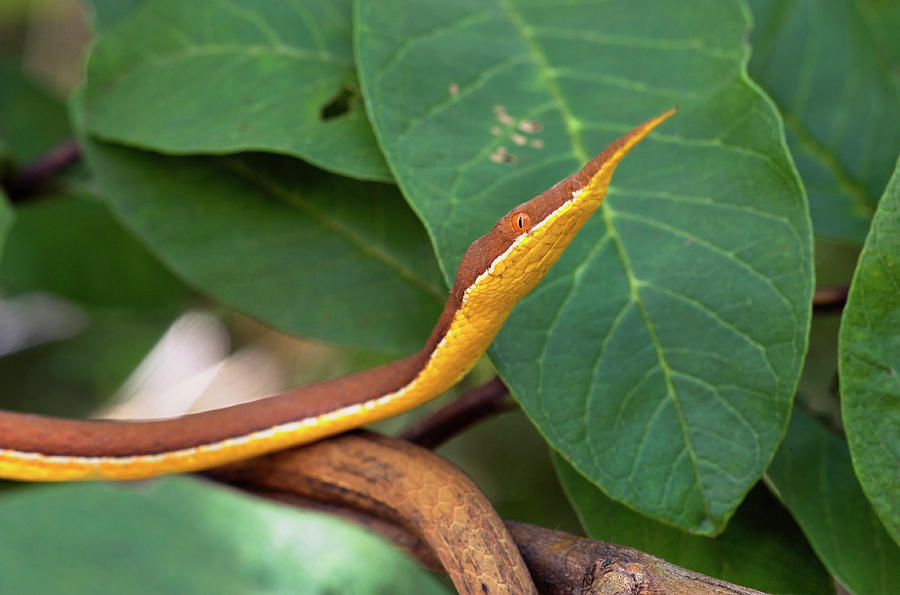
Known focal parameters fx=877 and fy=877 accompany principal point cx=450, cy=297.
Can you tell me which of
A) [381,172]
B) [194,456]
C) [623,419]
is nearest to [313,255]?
[381,172]

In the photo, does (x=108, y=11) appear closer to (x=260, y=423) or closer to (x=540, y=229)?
(x=260, y=423)

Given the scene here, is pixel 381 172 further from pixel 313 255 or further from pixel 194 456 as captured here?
pixel 194 456

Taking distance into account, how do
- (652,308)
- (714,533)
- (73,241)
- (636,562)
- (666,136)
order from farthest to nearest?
(73,241)
(666,136)
(652,308)
(714,533)
(636,562)

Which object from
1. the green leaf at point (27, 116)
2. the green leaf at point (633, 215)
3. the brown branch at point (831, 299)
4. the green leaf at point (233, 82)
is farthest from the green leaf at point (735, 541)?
the green leaf at point (27, 116)

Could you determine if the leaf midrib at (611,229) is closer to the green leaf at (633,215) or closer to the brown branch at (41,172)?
the green leaf at (633,215)

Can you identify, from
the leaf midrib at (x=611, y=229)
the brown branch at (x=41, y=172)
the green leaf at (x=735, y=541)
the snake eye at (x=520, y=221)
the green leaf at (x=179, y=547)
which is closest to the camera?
the green leaf at (x=179, y=547)

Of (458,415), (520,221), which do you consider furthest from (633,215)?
(458,415)
